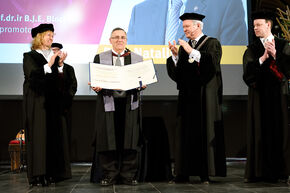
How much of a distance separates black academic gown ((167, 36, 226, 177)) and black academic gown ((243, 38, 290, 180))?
0.33 metres

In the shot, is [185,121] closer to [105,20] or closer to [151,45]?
[151,45]

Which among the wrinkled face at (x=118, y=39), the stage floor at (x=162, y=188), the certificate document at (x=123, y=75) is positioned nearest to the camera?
the stage floor at (x=162, y=188)

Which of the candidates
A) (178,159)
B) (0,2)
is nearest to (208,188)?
(178,159)

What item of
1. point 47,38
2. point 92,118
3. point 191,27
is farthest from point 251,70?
point 92,118

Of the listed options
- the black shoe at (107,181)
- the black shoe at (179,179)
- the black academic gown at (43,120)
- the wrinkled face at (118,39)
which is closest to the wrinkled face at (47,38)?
the black academic gown at (43,120)

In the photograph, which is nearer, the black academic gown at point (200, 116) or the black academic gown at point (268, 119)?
the black academic gown at point (268, 119)

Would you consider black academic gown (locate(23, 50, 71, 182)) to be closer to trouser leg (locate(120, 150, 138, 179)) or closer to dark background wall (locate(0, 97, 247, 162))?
trouser leg (locate(120, 150, 138, 179))

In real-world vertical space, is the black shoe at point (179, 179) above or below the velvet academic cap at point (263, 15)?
below

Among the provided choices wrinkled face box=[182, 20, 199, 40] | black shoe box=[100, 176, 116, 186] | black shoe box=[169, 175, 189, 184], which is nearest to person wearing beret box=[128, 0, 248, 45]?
wrinkled face box=[182, 20, 199, 40]

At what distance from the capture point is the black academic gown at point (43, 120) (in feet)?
14.1

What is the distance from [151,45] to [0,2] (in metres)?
2.55

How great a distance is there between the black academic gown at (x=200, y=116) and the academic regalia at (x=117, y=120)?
0.47m

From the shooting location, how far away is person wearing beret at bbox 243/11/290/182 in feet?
13.9

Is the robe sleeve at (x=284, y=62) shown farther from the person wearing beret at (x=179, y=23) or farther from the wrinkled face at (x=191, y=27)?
the person wearing beret at (x=179, y=23)
